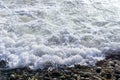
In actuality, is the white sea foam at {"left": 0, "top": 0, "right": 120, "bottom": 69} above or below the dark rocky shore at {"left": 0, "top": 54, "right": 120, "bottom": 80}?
above

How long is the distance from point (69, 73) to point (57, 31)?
1.67 m

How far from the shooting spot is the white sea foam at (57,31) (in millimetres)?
6020

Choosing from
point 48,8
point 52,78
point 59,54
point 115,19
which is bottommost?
point 52,78

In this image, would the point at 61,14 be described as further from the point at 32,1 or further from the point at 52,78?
the point at 52,78

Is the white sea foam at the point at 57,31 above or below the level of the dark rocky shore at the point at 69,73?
above

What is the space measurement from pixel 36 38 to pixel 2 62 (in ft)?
3.73

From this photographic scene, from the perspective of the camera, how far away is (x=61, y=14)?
7.80m

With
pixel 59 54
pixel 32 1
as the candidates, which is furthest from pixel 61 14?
pixel 59 54

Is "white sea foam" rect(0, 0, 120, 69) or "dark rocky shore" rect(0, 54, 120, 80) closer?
"dark rocky shore" rect(0, 54, 120, 80)

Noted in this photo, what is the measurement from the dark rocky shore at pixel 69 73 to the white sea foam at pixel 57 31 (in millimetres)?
171

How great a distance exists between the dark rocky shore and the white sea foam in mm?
171

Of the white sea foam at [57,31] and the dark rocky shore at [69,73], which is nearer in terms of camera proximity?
the dark rocky shore at [69,73]

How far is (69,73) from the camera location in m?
5.53

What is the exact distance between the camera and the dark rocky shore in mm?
5404
